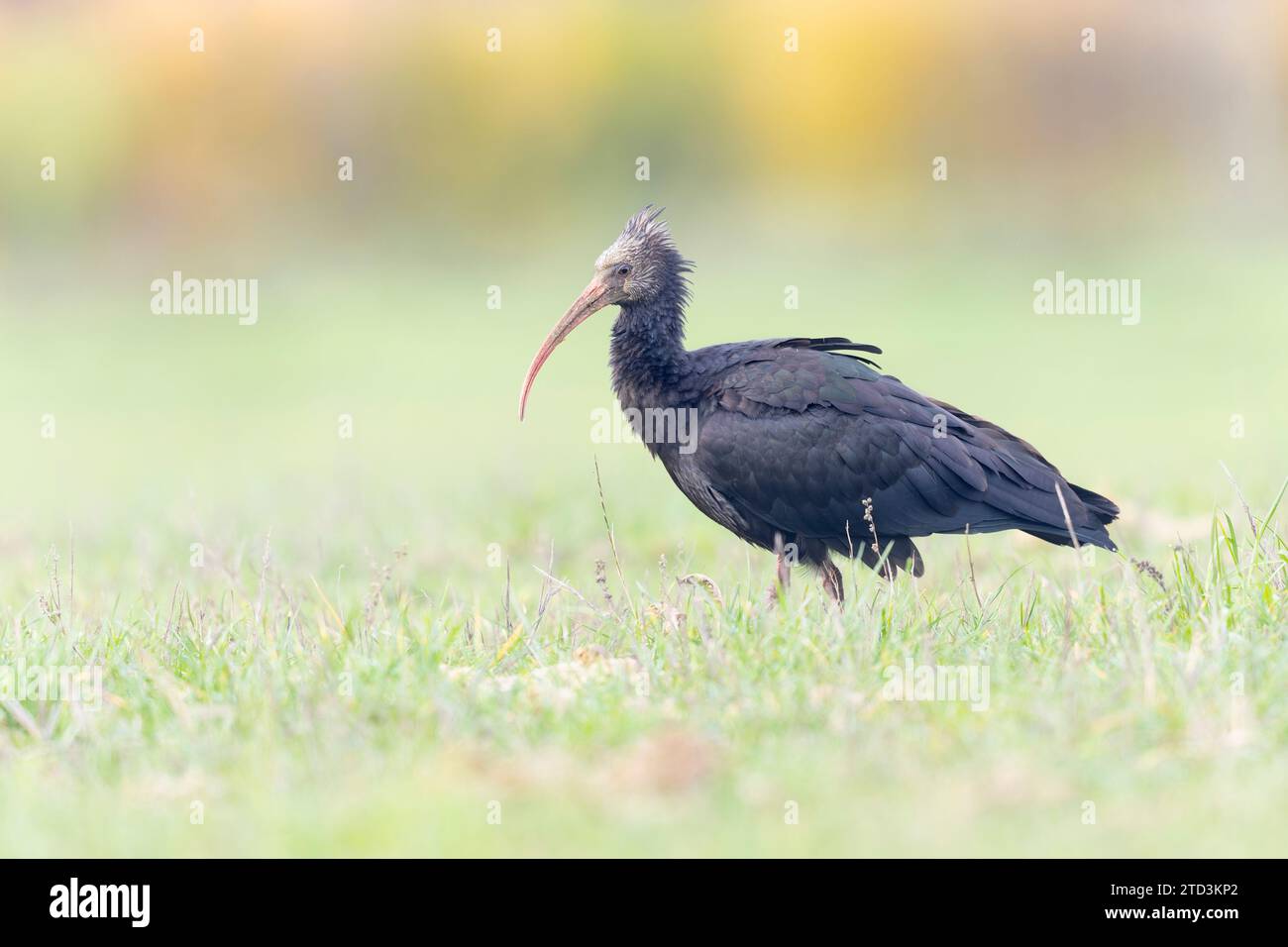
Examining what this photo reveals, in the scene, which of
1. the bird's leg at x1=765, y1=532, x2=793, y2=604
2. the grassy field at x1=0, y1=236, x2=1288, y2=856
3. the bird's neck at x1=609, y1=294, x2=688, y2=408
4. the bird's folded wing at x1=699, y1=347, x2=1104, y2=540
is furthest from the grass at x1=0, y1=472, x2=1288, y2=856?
the bird's neck at x1=609, y1=294, x2=688, y2=408

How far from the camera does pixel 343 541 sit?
9.98m

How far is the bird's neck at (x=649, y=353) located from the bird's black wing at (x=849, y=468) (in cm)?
28

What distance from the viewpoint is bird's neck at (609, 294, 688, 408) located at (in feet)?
23.5

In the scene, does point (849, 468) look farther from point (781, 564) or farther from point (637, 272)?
point (637, 272)

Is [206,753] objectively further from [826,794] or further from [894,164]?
[894,164]

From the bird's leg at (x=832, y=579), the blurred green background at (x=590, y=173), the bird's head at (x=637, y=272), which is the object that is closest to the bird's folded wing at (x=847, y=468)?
the bird's leg at (x=832, y=579)

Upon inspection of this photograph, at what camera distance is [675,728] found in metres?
4.58

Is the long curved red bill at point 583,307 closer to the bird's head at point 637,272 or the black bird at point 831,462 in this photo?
the bird's head at point 637,272

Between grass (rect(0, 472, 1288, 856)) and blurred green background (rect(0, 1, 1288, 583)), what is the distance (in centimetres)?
1654

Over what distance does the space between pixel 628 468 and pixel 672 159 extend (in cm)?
1706

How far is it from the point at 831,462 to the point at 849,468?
0.26ft

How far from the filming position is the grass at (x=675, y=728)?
4.02 m
